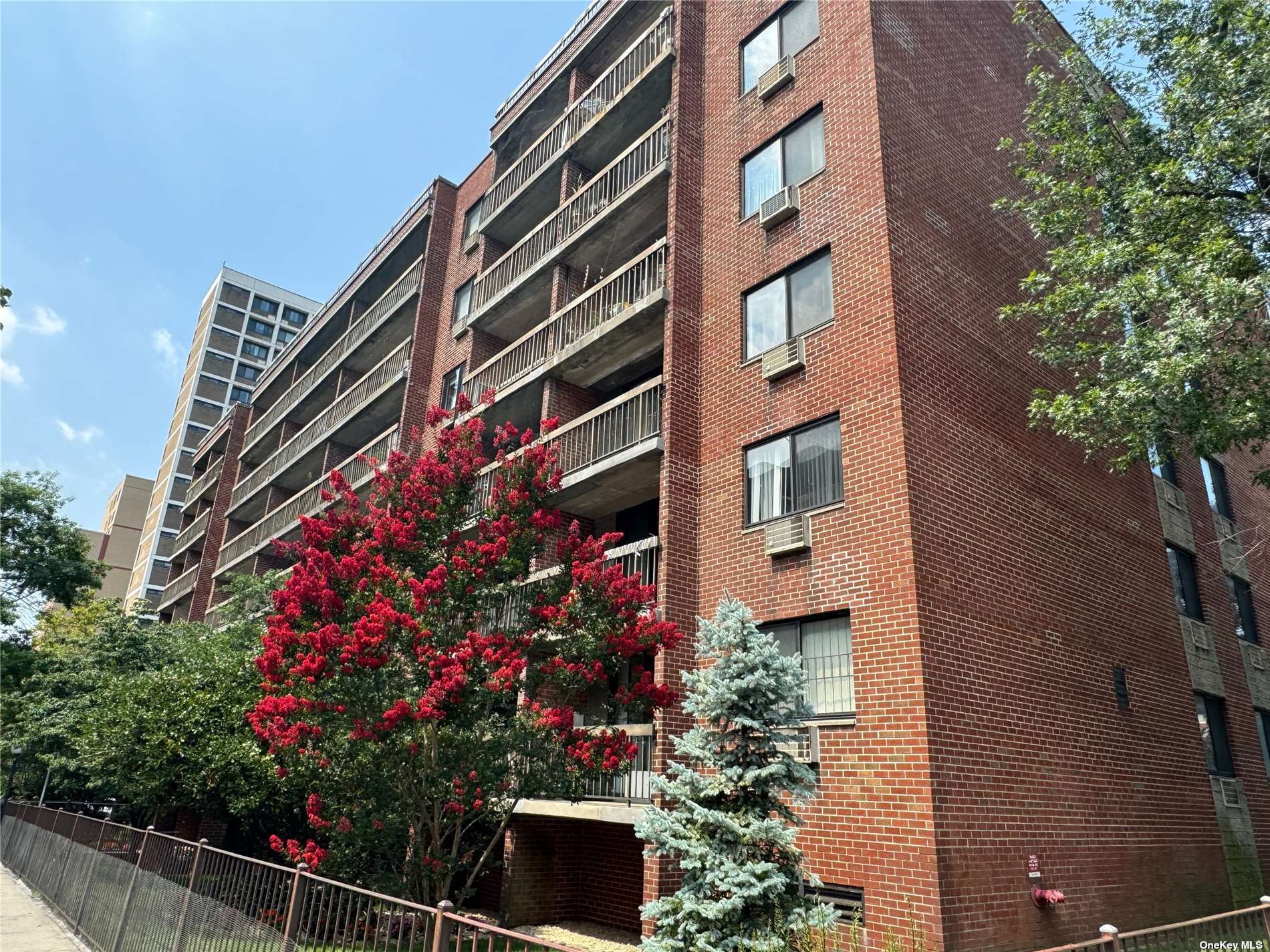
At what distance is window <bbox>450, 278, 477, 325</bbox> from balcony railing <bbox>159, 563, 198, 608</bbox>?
2662cm

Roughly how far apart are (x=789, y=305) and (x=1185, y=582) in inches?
438

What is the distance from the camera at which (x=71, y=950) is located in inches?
453

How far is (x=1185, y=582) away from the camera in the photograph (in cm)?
1745

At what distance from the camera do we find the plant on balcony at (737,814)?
7.59 meters

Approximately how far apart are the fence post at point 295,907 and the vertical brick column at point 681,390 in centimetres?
563

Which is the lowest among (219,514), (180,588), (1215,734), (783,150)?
(1215,734)

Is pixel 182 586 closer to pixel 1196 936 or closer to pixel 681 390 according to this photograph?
pixel 681 390

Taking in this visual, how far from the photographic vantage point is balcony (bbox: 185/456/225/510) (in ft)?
149

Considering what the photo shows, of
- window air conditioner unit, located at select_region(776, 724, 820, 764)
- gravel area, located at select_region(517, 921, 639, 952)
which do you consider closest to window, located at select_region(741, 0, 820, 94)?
window air conditioner unit, located at select_region(776, 724, 820, 764)

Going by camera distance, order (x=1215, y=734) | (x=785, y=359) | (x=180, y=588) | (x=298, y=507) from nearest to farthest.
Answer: (x=785, y=359)
(x=1215, y=734)
(x=298, y=507)
(x=180, y=588)

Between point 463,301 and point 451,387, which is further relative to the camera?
point 463,301

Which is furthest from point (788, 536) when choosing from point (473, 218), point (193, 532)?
point (193, 532)

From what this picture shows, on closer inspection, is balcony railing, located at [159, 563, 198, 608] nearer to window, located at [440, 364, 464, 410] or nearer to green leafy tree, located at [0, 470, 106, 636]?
green leafy tree, located at [0, 470, 106, 636]

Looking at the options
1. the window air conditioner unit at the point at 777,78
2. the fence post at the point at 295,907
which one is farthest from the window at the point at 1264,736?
the fence post at the point at 295,907
